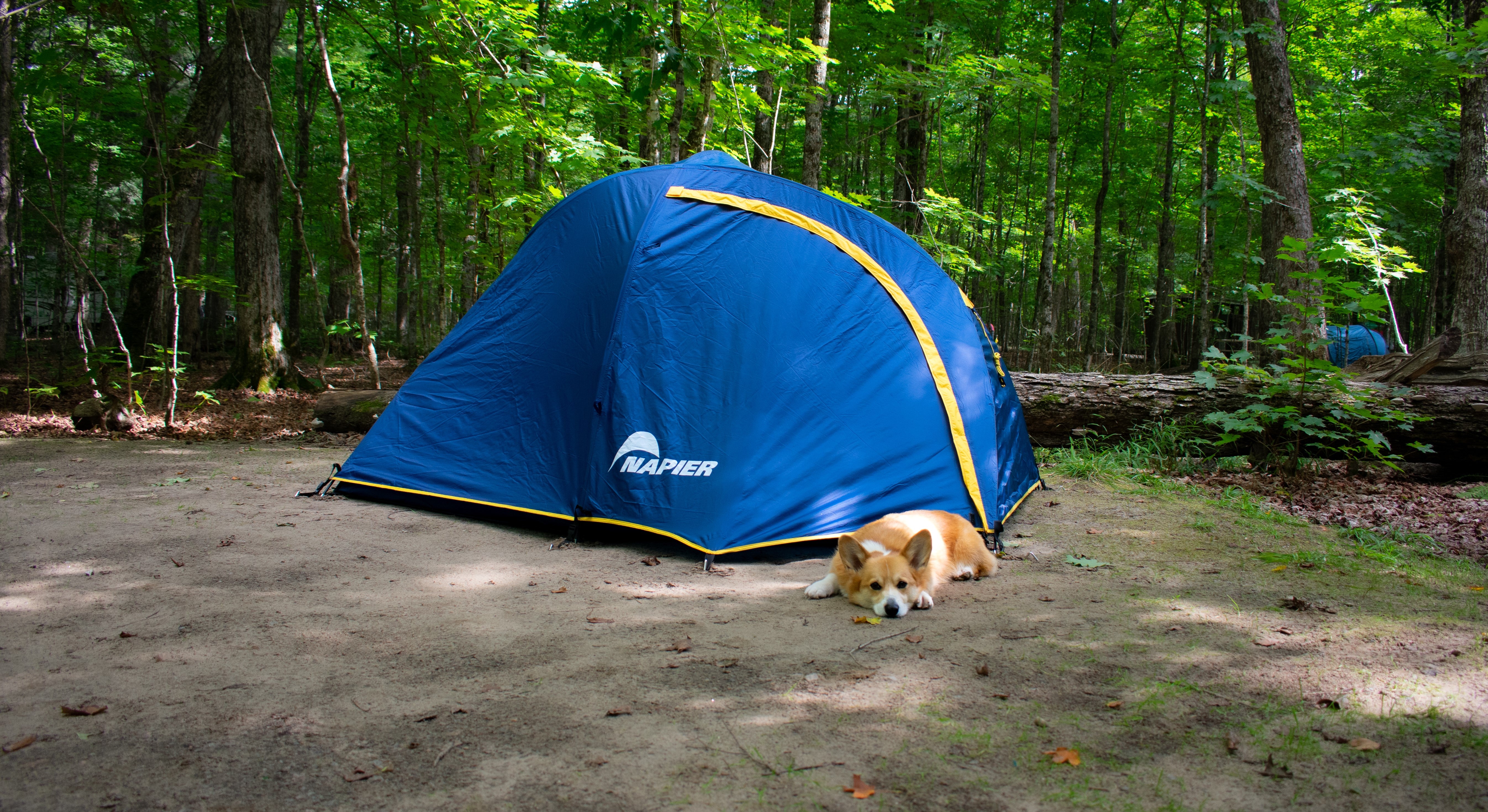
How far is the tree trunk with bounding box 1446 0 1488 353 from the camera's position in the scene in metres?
8.24

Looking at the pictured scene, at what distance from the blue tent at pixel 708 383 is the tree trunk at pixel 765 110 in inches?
85.5

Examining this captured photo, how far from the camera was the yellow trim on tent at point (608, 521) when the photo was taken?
4.10m

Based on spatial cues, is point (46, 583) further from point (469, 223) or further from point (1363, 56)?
point (1363, 56)

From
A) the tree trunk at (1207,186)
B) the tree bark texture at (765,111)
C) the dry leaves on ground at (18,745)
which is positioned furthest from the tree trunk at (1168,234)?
the dry leaves on ground at (18,745)

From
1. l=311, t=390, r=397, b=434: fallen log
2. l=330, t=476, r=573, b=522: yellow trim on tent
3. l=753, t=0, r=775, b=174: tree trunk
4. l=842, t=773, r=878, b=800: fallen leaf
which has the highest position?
l=753, t=0, r=775, b=174: tree trunk

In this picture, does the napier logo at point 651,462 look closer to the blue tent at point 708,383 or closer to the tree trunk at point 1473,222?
the blue tent at point 708,383

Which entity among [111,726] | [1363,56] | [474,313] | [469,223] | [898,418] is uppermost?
[1363,56]

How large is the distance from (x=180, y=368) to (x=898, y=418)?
8.43 meters

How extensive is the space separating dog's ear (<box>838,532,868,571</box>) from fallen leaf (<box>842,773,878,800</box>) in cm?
147

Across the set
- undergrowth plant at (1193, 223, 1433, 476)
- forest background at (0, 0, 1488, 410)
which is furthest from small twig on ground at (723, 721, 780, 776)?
forest background at (0, 0, 1488, 410)

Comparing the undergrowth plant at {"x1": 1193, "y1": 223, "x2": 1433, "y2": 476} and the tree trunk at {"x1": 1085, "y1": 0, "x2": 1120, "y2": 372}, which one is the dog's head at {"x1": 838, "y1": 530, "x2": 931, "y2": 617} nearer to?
the undergrowth plant at {"x1": 1193, "y1": 223, "x2": 1433, "y2": 476}

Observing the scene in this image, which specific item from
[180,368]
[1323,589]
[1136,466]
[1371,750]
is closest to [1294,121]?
[1136,466]

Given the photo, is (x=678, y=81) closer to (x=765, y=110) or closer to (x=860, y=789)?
(x=765, y=110)

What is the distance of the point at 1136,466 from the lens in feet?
23.6
